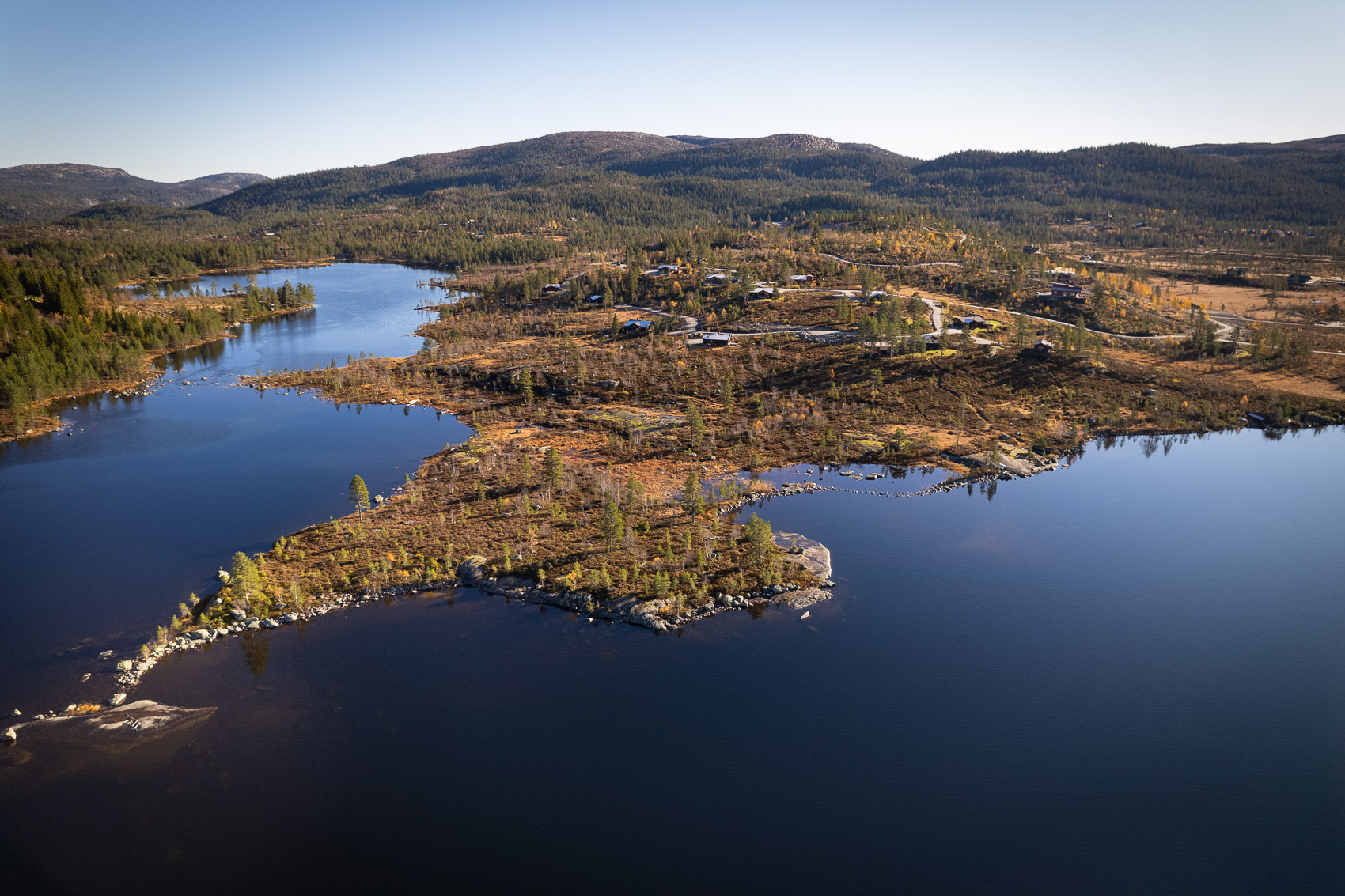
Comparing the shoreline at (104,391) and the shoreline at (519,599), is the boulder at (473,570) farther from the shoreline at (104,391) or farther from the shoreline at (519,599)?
the shoreline at (104,391)

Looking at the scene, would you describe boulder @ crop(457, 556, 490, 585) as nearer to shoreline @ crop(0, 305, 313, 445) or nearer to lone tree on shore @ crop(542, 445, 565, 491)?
lone tree on shore @ crop(542, 445, 565, 491)

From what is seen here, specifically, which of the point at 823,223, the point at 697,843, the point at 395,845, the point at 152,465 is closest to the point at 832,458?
the point at 697,843

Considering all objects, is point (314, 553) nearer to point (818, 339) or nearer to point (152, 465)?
point (152, 465)

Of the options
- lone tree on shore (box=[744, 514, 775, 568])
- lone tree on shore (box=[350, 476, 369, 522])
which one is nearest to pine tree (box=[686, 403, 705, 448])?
lone tree on shore (box=[744, 514, 775, 568])

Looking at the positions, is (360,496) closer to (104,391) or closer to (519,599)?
(519,599)

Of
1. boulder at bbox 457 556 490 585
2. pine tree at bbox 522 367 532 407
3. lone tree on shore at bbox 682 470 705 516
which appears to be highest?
pine tree at bbox 522 367 532 407
